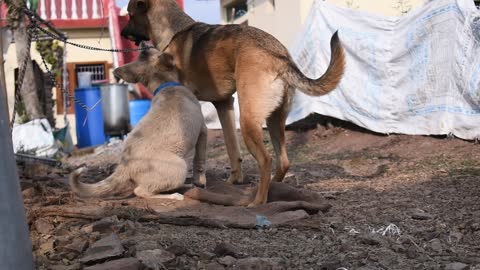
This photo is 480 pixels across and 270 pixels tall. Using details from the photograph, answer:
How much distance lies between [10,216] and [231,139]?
349cm

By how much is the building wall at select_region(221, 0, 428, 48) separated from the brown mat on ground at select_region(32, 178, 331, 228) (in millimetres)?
7265

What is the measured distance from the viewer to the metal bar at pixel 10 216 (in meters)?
2.45

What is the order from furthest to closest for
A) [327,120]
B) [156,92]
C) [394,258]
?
[327,120], [156,92], [394,258]

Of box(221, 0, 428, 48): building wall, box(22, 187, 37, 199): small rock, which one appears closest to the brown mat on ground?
box(22, 187, 37, 199): small rock

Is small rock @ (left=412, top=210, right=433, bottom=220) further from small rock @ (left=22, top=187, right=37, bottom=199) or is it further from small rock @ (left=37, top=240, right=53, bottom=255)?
small rock @ (left=22, top=187, right=37, bottom=199)

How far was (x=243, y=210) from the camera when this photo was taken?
437 centimetres

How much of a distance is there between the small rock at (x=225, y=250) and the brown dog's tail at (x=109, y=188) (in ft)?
5.39

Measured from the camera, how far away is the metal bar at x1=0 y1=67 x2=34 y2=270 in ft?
8.05

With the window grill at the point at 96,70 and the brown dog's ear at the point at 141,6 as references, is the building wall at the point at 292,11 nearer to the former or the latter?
the window grill at the point at 96,70

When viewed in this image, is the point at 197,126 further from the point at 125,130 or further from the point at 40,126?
the point at 125,130

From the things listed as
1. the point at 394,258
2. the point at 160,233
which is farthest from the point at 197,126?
the point at 394,258

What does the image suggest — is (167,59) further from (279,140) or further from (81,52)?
(81,52)

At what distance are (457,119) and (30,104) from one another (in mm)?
8523

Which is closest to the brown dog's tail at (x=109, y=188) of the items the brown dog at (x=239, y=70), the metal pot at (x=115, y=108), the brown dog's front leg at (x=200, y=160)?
the brown dog's front leg at (x=200, y=160)
